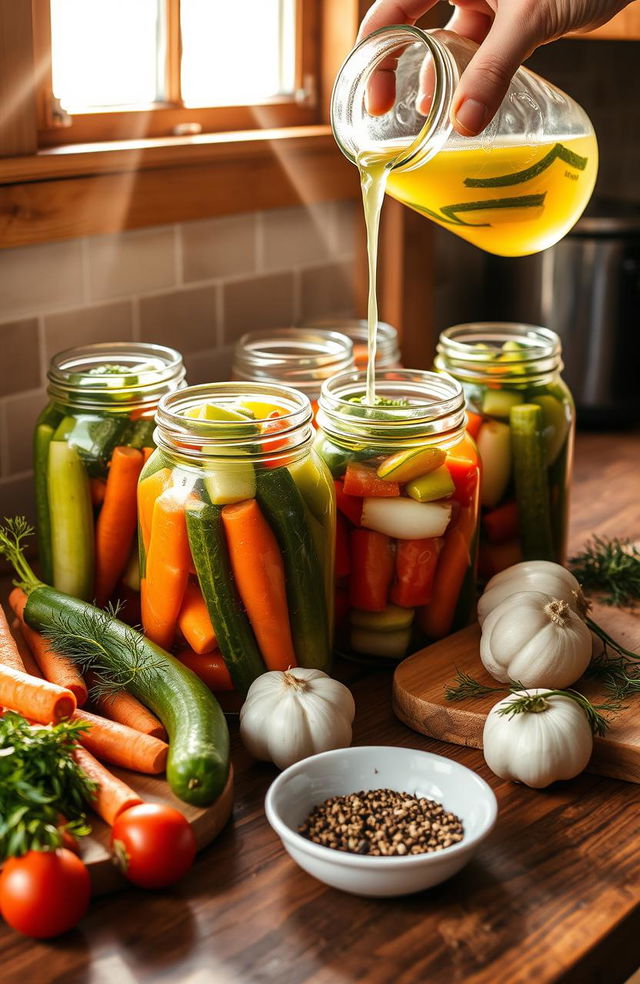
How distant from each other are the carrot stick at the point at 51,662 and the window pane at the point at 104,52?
668mm

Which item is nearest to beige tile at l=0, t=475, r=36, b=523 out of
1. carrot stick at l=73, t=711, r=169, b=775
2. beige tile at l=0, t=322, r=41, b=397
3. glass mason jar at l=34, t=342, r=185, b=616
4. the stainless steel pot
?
beige tile at l=0, t=322, r=41, b=397

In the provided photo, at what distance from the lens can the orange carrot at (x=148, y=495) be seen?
1101 millimetres

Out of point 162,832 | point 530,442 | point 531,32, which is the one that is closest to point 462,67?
point 531,32

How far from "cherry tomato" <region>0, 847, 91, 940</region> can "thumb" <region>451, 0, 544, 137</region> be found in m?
0.70

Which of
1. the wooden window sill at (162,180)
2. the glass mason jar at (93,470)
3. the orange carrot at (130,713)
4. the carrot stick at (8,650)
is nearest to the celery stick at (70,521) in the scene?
the glass mason jar at (93,470)

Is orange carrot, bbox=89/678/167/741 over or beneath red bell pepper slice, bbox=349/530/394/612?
beneath

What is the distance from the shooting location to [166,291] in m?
1.62

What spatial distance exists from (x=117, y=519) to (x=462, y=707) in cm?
41

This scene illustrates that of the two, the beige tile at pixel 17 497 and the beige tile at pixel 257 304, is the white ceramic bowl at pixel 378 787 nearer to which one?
the beige tile at pixel 17 497

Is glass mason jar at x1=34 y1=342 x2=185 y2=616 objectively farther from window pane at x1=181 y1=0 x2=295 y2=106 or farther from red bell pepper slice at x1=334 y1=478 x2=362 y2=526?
window pane at x1=181 y1=0 x2=295 y2=106

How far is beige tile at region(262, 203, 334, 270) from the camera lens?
1750 millimetres

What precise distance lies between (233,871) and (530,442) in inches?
23.8

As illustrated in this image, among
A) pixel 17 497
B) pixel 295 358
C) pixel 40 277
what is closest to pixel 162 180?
pixel 40 277

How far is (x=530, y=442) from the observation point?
1.30m
